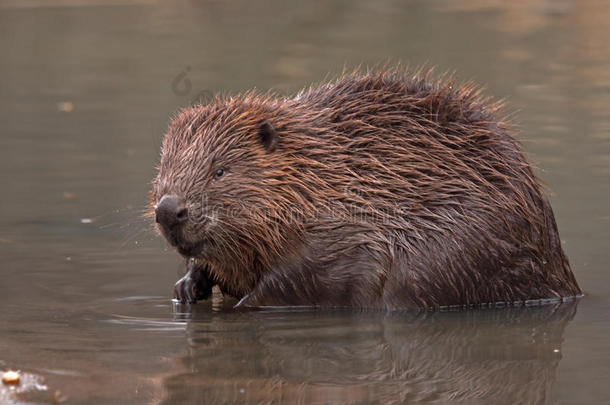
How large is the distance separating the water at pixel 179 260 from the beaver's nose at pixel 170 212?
0.43 m

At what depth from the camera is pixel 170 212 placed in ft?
16.9

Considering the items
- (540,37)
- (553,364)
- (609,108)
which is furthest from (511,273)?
(540,37)

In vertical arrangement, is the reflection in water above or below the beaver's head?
below

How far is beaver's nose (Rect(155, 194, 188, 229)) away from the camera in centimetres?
514

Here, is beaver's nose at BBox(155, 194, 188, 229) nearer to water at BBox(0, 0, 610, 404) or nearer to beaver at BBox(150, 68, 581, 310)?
beaver at BBox(150, 68, 581, 310)

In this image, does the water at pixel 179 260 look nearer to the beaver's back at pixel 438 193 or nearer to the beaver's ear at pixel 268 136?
the beaver's back at pixel 438 193

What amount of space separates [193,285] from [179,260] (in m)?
0.84

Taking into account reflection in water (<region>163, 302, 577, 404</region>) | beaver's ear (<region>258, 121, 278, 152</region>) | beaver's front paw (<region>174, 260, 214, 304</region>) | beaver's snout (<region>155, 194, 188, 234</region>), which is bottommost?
reflection in water (<region>163, 302, 577, 404</region>)

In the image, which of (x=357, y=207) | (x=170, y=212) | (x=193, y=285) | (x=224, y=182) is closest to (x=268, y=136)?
(x=224, y=182)

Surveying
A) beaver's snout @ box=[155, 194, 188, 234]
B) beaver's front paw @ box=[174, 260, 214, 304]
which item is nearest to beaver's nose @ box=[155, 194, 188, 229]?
beaver's snout @ box=[155, 194, 188, 234]

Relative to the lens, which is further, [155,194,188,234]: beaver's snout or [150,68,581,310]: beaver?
[150,68,581,310]: beaver

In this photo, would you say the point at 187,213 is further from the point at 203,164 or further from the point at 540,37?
the point at 540,37

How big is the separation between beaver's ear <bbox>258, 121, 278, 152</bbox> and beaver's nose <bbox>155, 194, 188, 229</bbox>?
0.51 m

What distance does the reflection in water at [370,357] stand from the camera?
4.26m
